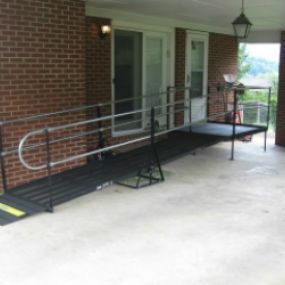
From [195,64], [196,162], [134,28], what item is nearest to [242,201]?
[196,162]

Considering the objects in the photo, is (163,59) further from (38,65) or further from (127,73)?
(38,65)

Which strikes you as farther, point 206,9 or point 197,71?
point 197,71

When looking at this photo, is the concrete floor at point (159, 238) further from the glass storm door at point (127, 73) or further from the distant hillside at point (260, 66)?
the distant hillside at point (260, 66)

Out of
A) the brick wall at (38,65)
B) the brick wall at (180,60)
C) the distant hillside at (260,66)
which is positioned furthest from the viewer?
the distant hillside at (260,66)

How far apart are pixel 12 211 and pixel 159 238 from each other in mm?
1546

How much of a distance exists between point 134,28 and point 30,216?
4043 millimetres

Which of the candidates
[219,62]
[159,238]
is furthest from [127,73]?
[159,238]

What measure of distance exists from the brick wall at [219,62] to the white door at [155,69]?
5.12 ft

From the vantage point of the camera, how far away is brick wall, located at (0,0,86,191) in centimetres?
477

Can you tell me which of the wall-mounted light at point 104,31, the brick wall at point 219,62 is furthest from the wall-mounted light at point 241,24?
the brick wall at point 219,62

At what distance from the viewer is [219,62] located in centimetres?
962

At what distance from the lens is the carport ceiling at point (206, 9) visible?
19.2 ft

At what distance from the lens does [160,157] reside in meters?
5.95

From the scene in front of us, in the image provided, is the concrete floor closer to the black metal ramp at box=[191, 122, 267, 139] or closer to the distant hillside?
the black metal ramp at box=[191, 122, 267, 139]
